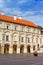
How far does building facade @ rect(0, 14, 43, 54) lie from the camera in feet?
184

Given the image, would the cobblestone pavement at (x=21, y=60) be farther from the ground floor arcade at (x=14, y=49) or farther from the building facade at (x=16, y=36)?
the ground floor arcade at (x=14, y=49)

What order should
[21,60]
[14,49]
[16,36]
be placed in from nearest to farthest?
[21,60] < [16,36] < [14,49]

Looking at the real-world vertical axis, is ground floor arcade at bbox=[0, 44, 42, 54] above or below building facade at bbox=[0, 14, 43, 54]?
below

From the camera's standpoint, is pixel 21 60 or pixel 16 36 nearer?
pixel 21 60

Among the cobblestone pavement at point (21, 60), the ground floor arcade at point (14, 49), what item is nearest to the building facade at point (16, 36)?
the ground floor arcade at point (14, 49)

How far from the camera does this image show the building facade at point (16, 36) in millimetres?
56094

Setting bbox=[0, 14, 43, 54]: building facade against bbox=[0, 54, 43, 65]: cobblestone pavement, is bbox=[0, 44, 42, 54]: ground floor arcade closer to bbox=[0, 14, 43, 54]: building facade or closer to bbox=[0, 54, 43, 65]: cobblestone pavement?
bbox=[0, 14, 43, 54]: building facade

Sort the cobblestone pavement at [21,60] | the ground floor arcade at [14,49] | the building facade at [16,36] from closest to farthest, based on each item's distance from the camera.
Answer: the cobblestone pavement at [21,60] → the building facade at [16,36] → the ground floor arcade at [14,49]

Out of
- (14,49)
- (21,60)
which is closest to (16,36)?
(14,49)

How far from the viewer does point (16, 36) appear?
197ft

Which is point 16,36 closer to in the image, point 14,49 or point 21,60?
point 14,49

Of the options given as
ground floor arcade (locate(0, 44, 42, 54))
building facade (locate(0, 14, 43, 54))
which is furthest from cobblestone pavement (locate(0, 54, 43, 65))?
ground floor arcade (locate(0, 44, 42, 54))

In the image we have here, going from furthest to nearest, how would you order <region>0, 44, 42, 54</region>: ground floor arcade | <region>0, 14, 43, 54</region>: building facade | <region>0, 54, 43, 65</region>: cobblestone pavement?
1. <region>0, 44, 42, 54</region>: ground floor arcade
2. <region>0, 14, 43, 54</region>: building facade
3. <region>0, 54, 43, 65</region>: cobblestone pavement

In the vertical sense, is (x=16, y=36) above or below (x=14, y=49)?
above
